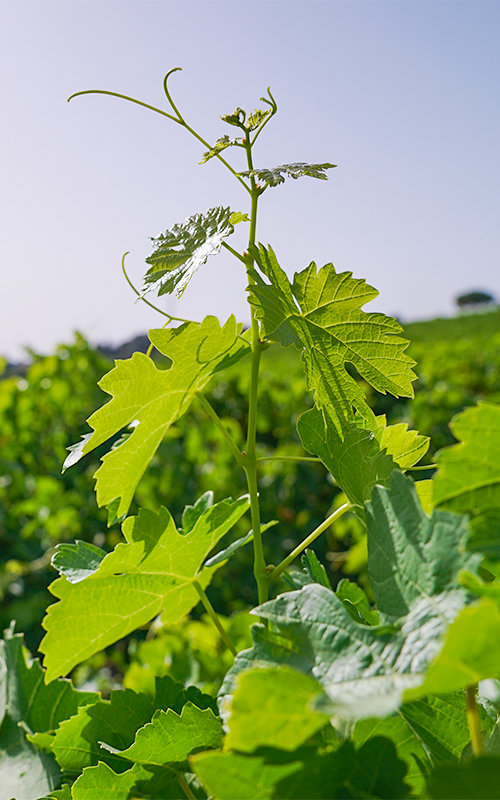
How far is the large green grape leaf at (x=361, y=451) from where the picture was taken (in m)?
0.75

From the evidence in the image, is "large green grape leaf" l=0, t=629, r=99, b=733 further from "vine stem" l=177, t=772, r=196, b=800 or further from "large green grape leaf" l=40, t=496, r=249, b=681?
"vine stem" l=177, t=772, r=196, b=800

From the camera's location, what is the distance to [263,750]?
447 millimetres

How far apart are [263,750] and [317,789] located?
2.2 inches

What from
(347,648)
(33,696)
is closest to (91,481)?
(33,696)

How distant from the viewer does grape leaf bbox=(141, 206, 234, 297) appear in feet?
2.51

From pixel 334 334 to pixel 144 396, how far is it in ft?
0.90

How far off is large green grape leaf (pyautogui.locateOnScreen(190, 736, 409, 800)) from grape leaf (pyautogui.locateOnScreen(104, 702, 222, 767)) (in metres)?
0.19

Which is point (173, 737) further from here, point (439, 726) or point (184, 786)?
point (439, 726)

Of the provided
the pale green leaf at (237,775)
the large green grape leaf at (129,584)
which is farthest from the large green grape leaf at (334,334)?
the pale green leaf at (237,775)

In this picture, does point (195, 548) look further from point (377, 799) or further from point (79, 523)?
point (79, 523)

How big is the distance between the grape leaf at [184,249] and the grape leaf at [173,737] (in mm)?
465

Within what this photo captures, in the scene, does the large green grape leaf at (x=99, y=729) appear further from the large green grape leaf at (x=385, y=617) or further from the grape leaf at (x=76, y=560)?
the large green grape leaf at (x=385, y=617)

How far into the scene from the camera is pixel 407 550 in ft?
1.64

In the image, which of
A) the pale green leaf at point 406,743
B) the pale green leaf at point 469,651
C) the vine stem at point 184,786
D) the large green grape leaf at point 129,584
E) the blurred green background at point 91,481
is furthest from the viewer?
the blurred green background at point 91,481
